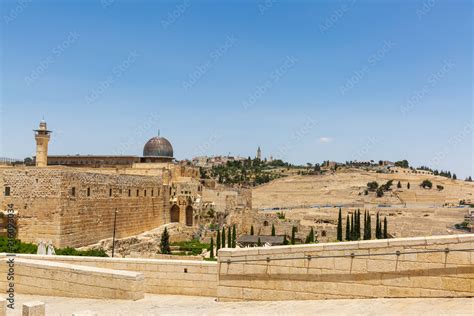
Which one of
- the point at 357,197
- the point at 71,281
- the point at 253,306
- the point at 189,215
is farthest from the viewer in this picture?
the point at 357,197

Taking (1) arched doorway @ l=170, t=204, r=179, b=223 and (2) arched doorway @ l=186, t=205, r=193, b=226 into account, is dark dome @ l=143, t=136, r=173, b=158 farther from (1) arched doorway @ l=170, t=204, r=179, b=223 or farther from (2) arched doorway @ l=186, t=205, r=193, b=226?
(1) arched doorway @ l=170, t=204, r=179, b=223

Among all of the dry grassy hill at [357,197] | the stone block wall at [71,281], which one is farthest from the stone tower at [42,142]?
the dry grassy hill at [357,197]

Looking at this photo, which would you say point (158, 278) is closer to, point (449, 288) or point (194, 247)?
point (449, 288)

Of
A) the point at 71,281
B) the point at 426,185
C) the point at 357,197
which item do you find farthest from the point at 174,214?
the point at 426,185

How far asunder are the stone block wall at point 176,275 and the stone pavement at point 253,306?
0.53 ft

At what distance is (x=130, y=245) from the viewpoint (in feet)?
87.4

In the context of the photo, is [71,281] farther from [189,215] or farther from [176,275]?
[189,215]

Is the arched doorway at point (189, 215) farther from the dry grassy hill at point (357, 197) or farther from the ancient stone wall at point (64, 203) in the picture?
the dry grassy hill at point (357, 197)

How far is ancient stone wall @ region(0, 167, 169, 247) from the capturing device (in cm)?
2069

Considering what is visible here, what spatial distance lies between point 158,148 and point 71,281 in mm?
33992

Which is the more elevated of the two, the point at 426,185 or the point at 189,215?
the point at 426,185

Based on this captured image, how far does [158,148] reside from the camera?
41969 millimetres

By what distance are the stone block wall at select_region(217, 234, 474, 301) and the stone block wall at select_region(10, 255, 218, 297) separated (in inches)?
15.0

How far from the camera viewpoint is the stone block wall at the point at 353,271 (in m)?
6.58
